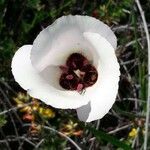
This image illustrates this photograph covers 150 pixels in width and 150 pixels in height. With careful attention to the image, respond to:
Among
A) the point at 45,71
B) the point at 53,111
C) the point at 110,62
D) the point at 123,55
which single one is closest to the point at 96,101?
the point at 110,62

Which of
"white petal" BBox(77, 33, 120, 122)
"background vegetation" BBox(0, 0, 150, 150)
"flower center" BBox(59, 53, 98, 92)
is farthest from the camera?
"background vegetation" BBox(0, 0, 150, 150)

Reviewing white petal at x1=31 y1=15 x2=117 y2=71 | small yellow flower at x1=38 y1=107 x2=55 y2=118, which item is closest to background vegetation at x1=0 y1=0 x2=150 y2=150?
small yellow flower at x1=38 y1=107 x2=55 y2=118

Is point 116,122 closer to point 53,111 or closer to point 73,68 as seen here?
point 53,111

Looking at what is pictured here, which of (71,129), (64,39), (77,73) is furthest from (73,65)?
(71,129)

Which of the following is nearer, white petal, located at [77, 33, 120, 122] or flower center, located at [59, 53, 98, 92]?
white petal, located at [77, 33, 120, 122]

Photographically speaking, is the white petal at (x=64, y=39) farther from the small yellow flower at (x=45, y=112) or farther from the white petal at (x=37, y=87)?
the small yellow flower at (x=45, y=112)

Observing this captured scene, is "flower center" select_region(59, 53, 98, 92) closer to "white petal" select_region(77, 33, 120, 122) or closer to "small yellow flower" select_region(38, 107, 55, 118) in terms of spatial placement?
"white petal" select_region(77, 33, 120, 122)

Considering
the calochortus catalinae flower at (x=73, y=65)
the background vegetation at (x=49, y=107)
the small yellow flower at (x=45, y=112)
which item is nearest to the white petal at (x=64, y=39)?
the calochortus catalinae flower at (x=73, y=65)
